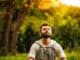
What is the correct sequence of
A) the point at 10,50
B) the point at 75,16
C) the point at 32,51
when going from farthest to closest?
the point at 75,16 < the point at 10,50 < the point at 32,51

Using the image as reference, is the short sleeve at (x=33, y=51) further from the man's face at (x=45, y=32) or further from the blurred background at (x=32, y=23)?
the blurred background at (x=32, y=23)

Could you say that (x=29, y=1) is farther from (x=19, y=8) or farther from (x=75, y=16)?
(x=75, y=16)

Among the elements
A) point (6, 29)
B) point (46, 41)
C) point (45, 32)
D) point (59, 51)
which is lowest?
point (59, 51)

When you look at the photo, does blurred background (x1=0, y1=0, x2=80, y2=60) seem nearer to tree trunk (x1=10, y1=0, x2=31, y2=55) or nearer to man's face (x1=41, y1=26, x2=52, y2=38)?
tree trunk (x1=10, y1=0, x2=31, y2=55)

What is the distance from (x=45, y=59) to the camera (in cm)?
716

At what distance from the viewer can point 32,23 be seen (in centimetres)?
2730

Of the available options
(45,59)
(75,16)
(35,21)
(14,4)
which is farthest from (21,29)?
(45,59)

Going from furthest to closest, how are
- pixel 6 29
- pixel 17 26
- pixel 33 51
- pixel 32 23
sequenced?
pixel 32 23, pixel 6 29, pixel 17 26, pixel 33 51

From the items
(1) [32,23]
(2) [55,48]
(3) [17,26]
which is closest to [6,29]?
(3) [17,26]

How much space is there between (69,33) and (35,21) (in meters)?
3.58

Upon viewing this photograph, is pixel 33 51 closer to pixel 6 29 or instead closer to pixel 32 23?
pixel 6 29

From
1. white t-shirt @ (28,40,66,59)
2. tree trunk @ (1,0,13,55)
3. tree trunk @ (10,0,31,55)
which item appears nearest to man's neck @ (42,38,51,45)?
white t-shirt @ (28,40,66,59)

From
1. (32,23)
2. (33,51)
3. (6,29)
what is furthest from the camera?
(32,23)

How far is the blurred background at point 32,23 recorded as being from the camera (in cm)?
2511
